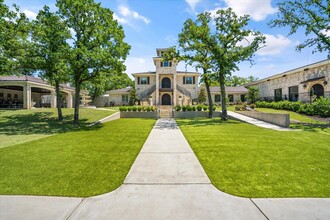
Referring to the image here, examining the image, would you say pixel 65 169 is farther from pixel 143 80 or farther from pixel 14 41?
pixel 143 80

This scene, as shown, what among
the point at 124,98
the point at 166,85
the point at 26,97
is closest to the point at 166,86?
the point at 166,85

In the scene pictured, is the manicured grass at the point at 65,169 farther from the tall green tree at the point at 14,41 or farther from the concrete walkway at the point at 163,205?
the tall green tree at the point at 14,41

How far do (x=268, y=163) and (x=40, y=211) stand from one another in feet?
19.2

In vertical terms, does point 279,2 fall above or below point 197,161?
above

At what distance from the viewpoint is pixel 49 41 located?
1467 cm

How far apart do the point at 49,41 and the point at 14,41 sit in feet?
8.84

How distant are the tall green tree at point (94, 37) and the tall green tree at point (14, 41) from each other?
11.4 feet

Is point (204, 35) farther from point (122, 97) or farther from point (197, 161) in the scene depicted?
point (122, 97)

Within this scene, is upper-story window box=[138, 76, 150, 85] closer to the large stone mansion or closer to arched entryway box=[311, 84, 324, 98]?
the large stone mansion

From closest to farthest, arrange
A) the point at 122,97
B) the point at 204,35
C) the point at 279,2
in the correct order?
the point at 279,2 → the point at 204,35 → the point at 122,97

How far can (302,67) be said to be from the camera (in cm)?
2503

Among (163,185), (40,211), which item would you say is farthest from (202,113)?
Result: (40,211)

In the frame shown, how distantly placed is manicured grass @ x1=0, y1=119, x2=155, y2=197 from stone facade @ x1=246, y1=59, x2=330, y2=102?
82.5 ft

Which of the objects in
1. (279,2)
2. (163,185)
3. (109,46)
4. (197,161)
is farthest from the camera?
(279,2)
